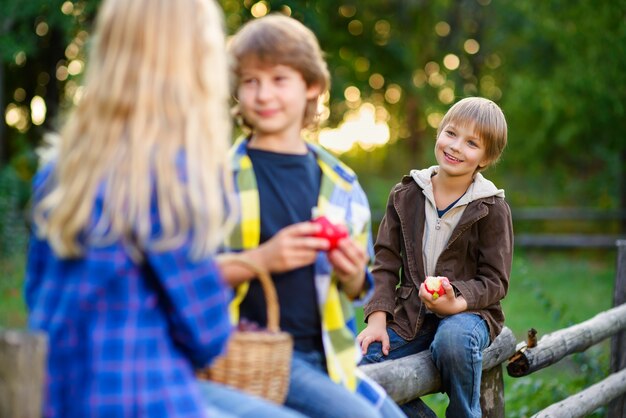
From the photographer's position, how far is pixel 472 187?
374 centimetres

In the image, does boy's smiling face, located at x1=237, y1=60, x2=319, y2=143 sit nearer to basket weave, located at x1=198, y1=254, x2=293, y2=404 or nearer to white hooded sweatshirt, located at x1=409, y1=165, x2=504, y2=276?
basket weave, located at x1=198, y1=254, x2=293, y2=404

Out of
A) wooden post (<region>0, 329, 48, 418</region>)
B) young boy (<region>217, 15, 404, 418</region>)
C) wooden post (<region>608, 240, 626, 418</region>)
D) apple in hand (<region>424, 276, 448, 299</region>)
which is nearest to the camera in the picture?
wooden post (<region>0, 329, 48, 418</region>)

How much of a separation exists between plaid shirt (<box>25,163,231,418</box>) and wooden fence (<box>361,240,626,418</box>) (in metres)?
1.31

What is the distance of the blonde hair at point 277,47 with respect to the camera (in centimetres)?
252

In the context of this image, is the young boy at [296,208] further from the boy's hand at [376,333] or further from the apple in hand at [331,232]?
the boy's hand at [376,333]

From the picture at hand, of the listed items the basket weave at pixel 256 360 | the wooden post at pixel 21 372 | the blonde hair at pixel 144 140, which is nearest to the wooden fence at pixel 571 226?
the basket weave at pixel 256 360

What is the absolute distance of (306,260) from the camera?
238 cm

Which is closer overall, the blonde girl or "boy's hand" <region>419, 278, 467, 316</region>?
the blonde girl

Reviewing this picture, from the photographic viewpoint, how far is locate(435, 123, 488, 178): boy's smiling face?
12.0 ft

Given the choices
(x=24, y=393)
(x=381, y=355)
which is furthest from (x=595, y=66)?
(x=24, y=393)

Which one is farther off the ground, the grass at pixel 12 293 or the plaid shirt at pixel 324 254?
the plaid shirt at pixel 324 254

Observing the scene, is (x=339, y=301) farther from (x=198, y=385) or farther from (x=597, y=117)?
(x=597, y=117)

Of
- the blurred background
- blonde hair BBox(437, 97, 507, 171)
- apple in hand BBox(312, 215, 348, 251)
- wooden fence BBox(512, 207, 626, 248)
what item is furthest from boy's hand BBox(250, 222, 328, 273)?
wooden fence BBox(512, 207, 626, 248)

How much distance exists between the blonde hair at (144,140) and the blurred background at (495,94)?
7132 mm
